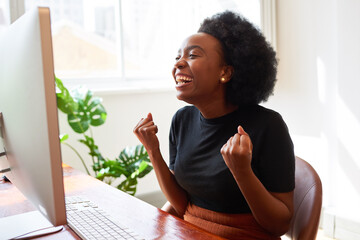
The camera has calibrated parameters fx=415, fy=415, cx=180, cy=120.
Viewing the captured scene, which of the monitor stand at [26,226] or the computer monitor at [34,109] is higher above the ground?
the computer monitor at [34,109]

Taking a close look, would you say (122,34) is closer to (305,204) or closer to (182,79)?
(182,79)

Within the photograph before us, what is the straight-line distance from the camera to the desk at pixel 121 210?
990 millimetres

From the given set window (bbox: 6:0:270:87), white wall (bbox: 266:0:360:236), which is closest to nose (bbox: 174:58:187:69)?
white wall (bbox: 266:0:360:236)

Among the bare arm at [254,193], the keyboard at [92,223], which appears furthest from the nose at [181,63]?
the keyboard at [92,223]

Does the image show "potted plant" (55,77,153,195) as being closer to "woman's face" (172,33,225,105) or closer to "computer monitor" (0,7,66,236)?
"woman's face" (172,33,225,105)

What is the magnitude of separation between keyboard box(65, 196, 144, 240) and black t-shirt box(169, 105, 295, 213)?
35 cm

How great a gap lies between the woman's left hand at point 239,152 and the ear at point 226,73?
1.27 ft

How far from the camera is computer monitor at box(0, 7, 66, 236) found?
66 cm

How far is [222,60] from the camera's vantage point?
140 centimetres

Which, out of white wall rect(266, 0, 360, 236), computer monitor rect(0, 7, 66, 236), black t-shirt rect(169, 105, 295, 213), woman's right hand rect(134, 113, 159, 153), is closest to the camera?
computer monitor rect(0, 7, 66, 236)

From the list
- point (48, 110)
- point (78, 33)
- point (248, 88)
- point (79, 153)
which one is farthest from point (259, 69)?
point (78, 33)

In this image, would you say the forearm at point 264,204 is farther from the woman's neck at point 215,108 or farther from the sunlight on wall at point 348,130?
the sunlight on wall at point 348,130

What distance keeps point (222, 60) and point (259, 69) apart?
0.42 feet

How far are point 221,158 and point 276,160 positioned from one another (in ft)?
0.61
